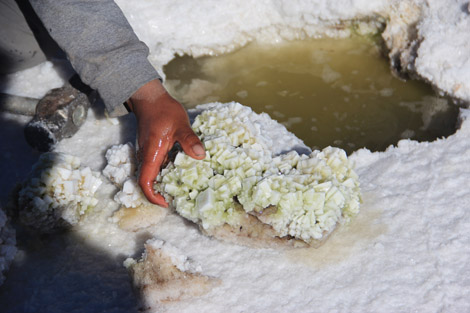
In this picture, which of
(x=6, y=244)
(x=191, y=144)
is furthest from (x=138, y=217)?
(x=6, y=244)

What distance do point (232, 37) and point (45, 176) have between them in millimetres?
2090

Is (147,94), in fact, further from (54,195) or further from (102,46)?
(54,195)

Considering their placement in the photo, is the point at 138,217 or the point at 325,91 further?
the point at 325,91

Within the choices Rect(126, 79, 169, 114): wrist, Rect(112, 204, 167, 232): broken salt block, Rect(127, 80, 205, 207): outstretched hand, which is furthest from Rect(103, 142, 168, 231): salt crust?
Rect(126, 79, 169, 114): wrist

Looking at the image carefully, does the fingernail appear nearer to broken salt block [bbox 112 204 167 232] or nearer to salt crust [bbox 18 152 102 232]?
broken salt block [bbox 112 204 167 232]

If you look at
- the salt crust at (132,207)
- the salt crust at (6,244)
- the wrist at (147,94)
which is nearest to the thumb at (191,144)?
the wrist at (147,94)

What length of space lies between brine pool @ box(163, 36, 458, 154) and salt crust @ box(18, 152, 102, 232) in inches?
44.1

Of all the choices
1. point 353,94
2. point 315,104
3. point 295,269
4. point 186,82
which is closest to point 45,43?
point 186,82

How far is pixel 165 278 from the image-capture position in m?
2.30

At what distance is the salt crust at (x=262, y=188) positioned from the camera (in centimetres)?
231

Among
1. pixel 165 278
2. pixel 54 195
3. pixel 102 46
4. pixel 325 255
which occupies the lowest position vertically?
pixel 54 195

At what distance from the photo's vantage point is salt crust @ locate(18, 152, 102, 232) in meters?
2.56

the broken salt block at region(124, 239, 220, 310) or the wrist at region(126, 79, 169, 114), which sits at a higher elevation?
the wrist at region(126, 79, 169, 114)

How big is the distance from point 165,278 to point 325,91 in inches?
78.2
